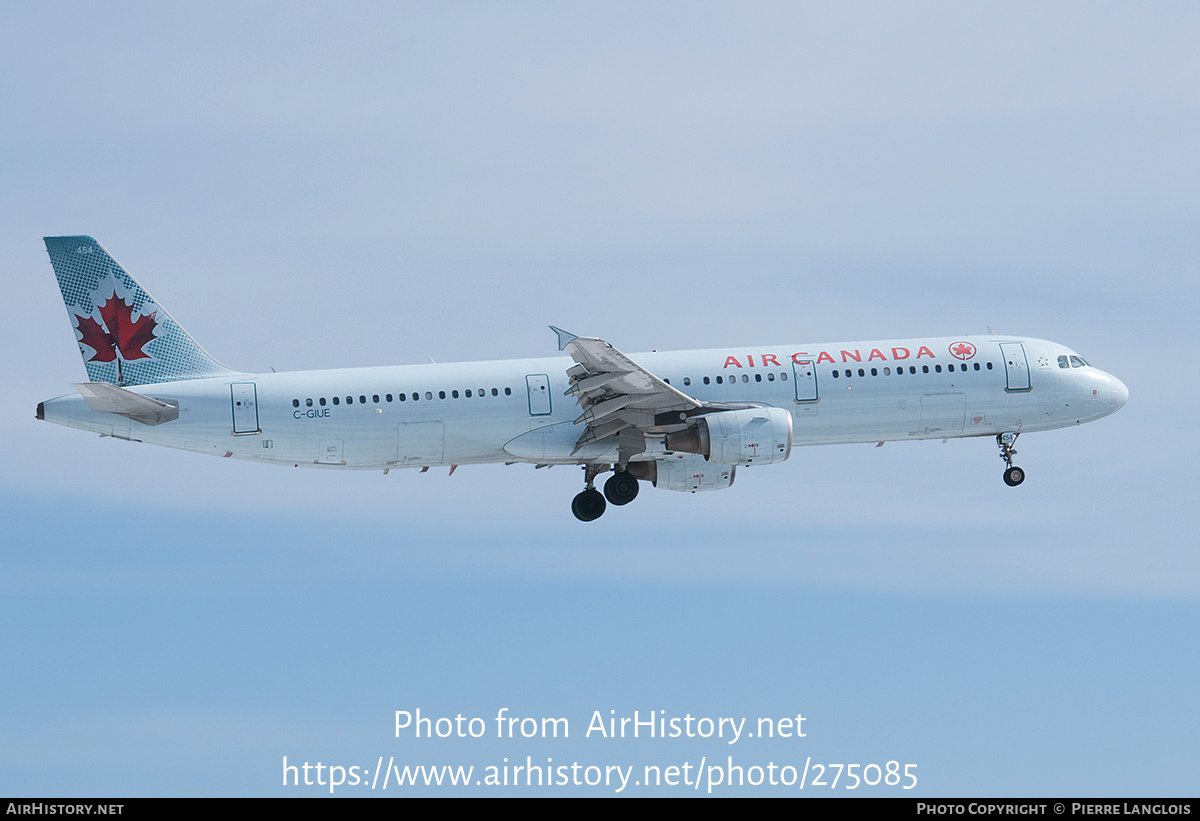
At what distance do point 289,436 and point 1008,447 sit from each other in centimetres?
2412

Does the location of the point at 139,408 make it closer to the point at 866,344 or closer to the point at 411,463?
the point at 411,463

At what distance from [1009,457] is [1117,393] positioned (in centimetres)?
481

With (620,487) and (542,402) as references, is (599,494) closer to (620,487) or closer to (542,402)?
(620,487)

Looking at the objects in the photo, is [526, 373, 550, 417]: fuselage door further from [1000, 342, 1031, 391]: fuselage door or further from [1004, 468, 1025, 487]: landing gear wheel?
[1004, 468, 1025, 487]: landing gear wheel

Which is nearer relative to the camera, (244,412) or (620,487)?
(244,412)

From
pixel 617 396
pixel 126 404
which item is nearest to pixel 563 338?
pixel 617 396

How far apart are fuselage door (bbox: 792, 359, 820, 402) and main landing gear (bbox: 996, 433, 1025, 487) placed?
7639mm

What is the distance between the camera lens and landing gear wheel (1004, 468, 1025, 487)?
50656 millimetres

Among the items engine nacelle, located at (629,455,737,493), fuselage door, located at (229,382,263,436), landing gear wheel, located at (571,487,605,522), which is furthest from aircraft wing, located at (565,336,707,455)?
fuselage door, located at (229,382,263,436)

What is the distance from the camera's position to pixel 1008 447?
50.5m

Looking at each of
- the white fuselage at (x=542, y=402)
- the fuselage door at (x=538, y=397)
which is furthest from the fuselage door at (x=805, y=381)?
the fuselage door at (x=538, y=397)

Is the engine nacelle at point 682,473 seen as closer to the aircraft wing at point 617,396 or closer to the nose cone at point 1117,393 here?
the aircraft wing at point 617,396

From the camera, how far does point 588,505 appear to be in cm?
4853

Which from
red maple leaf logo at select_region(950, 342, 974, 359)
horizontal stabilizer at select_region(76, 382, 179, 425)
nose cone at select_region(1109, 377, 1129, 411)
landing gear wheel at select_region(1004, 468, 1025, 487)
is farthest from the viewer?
nose cone at select_region(1109, 377, 1129, 411)
